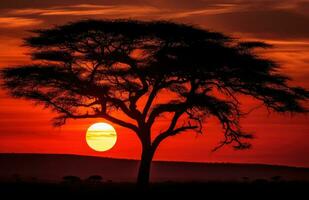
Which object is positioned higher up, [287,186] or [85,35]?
[85,35]

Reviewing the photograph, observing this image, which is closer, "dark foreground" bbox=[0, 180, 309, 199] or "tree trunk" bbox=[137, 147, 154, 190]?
"dark foreground" bbox=[0, 180, 309, 199]

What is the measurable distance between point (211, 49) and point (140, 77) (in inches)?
135

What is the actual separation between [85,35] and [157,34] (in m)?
3.20

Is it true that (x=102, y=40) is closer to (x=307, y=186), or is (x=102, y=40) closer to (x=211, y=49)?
(x=211, y=49)

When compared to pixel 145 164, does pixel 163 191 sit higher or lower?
higher

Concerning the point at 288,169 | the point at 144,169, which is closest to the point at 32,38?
the point at 144,169

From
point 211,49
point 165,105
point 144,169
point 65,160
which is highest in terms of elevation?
point 211,49

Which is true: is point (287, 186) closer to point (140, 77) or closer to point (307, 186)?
point (307, 186)

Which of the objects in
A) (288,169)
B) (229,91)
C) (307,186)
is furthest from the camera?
(288,169)

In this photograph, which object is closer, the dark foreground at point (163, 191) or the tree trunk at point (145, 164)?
the dark foreground at point (163, 191)

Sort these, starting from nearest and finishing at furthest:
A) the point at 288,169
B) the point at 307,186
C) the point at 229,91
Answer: the point at 307,186
the point at 229,91
the point at 288,169

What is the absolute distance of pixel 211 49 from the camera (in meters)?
41.7

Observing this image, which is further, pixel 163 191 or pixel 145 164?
pixel 145 164

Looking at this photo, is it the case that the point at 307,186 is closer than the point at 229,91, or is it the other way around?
the point at 307,186
